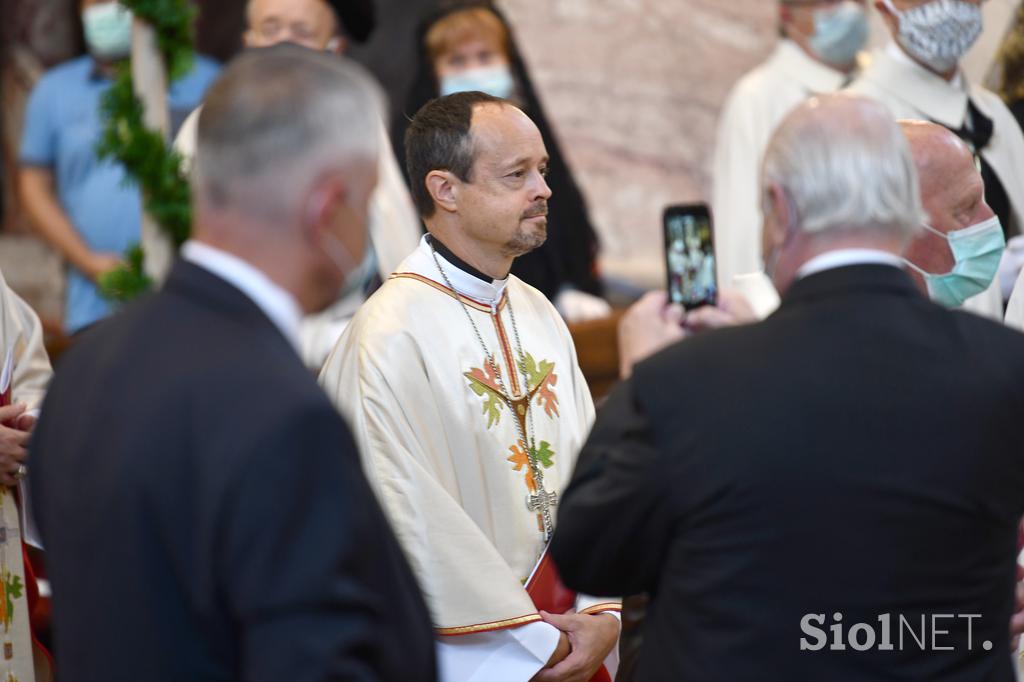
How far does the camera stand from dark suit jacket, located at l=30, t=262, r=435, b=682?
2.06 meters

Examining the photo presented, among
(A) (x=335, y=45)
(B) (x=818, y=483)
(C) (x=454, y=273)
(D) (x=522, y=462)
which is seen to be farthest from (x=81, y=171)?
(B) (x=818, y=483)

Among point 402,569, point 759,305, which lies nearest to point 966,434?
point 402,569

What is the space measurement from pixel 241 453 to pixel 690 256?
144cm

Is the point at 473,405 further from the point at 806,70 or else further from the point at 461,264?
the point at 806,70

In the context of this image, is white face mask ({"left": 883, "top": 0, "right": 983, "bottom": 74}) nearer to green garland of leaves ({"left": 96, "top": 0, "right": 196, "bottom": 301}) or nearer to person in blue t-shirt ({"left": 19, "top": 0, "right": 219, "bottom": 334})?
green garland of leaves ({"left": 96, "top": 0, "right": 196, "bottom": 301})

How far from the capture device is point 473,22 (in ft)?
19.7

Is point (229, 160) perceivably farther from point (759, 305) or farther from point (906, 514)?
point (759, 305)

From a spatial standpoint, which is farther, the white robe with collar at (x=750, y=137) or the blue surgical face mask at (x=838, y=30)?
the blue surgical face mask at (x=838, y=30)

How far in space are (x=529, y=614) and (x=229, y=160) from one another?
162 cm

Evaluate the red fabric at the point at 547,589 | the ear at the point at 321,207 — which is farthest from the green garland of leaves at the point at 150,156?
the ear at the point at 321,207

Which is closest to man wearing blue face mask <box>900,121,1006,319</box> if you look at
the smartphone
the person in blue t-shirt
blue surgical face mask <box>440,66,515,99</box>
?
the smartphone

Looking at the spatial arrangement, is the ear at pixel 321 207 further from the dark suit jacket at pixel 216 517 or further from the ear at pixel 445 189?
the ear at pixel 445 189

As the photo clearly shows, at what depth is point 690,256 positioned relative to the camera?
325cm

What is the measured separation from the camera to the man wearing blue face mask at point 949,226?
11.9ft
